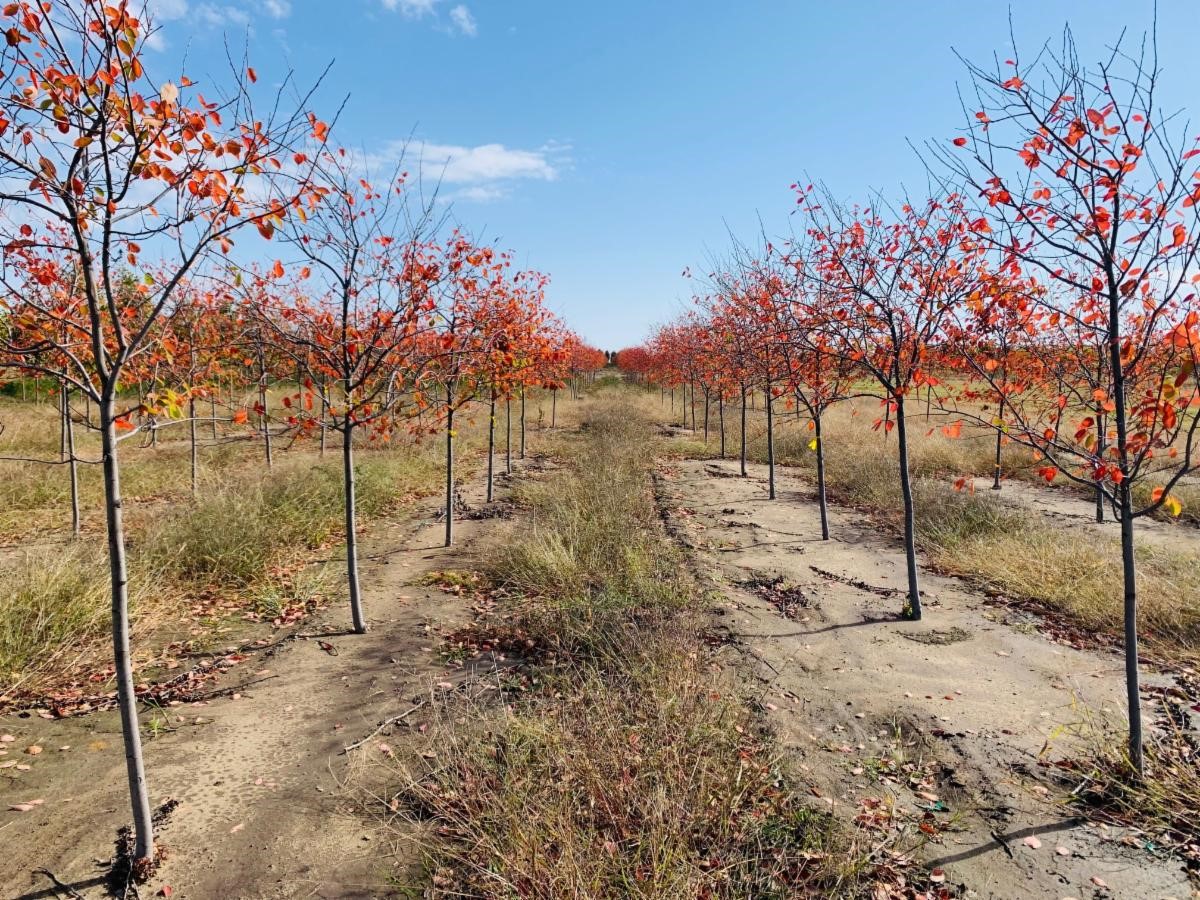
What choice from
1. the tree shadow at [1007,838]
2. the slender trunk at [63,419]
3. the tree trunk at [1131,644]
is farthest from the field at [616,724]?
the slender trunk at [63,419]

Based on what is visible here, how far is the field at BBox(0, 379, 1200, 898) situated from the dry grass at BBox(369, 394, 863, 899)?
0.06ft

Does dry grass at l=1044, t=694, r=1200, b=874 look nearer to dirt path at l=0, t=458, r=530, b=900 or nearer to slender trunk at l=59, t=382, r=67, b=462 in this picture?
dirt path at l=0, t=458, r=530, b=900

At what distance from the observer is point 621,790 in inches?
131

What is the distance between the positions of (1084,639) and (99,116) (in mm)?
7958

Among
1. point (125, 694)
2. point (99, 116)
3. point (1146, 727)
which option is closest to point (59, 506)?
point (125, 694)

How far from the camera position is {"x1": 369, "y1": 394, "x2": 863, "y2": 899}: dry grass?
9.49 feet

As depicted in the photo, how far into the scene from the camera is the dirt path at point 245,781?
10.2ft

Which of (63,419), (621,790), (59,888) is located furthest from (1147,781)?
(63,419)

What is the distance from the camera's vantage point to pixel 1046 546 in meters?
7.97

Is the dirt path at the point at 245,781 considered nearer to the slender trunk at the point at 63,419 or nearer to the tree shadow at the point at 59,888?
the tree shadow at the point at 59,888

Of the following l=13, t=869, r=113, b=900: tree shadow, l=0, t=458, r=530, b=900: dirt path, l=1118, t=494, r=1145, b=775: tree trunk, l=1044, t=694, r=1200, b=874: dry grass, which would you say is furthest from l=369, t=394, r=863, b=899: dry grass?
l=1118, t=494, r=1145, b=775: tree trunk

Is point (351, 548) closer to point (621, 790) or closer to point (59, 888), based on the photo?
point (59, 888)

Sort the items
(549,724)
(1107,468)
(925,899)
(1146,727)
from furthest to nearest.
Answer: (1146,727), (549,724), (1107,468), (925,899)

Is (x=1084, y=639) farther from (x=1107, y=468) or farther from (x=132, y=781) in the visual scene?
(x=132, y=781)
